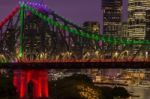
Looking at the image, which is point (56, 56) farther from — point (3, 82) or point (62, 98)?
point (3, 82)

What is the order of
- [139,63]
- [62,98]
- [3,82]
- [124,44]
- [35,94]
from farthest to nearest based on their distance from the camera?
[3,82] → [62,98] → [35,94] → [124,44] → [139,63]

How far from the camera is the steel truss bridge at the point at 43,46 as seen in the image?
260 feet

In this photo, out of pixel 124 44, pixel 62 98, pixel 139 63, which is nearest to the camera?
pixel 139 63

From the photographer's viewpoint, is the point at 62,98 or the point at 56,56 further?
the point at 62,98

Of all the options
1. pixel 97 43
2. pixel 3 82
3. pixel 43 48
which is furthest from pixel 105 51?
pixel 3 82

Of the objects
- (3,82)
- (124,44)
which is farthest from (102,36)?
(3,82)

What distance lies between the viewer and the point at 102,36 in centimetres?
7694

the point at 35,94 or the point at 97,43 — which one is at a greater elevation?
the point at 97,43

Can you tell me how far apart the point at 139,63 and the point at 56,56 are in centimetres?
1577

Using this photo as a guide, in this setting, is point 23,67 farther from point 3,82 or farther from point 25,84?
point 3,82

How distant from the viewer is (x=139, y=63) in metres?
69.2

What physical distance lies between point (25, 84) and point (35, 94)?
5.76 ft

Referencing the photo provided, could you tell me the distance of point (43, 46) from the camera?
8400 cm

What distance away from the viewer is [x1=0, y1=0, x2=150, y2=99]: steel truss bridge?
3120 inches
